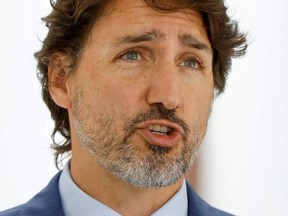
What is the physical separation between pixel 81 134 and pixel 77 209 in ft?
0.53

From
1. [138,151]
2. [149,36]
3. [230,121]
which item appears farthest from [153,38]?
[230,121]

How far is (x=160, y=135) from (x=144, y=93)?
9 cm

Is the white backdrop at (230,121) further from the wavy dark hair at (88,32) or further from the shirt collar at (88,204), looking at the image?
the shirt collar at (88,204)

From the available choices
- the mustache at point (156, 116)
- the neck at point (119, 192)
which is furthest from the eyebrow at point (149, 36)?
the neck at point (119, 192)

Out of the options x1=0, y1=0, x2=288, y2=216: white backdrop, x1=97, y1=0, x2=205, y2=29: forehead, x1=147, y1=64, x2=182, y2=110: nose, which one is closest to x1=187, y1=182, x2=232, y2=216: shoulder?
x1=147, y1=64, x2=182, y2=110: nose

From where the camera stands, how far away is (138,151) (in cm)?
142

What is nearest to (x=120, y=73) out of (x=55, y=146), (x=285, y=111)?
(x=55, y=146)

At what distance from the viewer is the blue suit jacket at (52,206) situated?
1509mm

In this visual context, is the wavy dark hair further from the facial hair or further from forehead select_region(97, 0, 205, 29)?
the facial hair

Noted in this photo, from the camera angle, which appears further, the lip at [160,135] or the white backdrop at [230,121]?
the white backdrop at [230,121]

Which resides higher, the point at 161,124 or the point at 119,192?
the point at 161,124

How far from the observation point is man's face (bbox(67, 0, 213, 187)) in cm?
142

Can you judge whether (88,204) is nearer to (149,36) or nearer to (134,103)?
(134,103)

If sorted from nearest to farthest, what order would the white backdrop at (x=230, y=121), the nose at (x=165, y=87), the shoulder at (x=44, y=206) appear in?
the nose at (x=165, y=87)
the shoulder at (x=44, y=206)
the white backdrop at (x=230, y=121)
